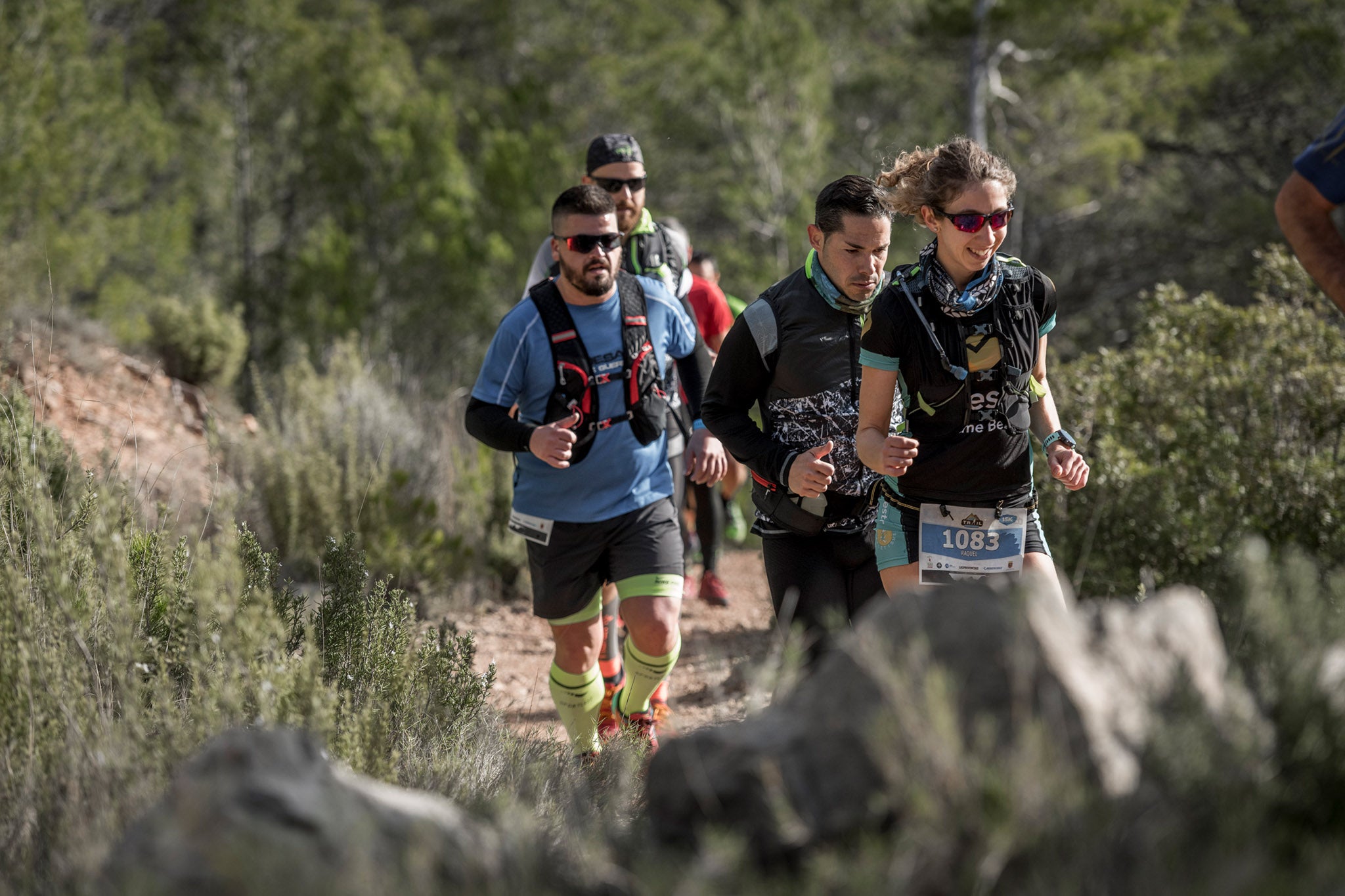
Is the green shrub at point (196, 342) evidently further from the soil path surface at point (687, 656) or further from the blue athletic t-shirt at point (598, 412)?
the blue athletic t-shirt at point (598, 412)

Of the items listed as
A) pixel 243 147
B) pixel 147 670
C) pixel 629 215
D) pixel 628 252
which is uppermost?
pixel 243 147

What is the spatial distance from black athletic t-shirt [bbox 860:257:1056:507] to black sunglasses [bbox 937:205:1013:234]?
0.57ft

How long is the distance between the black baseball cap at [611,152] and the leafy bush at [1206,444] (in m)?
2.38

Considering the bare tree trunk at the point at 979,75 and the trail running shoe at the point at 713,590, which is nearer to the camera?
the trail running shoe at the point at 713,590

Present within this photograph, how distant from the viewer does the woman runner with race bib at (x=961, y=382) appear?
301cm

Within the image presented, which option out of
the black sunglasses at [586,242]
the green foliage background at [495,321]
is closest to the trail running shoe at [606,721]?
the green foliage background at [495,321]

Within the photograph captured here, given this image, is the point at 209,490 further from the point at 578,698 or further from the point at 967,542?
the point at 967,542

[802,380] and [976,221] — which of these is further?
[802,380]

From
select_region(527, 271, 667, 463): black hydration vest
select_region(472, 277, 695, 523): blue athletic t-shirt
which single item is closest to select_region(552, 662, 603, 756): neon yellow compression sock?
select_region(472, 277, 695, 523): blue athletic t-shirt

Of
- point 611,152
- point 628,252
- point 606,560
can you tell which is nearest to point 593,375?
point 606,560

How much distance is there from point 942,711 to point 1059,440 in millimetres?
1753

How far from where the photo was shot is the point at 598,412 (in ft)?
12.9

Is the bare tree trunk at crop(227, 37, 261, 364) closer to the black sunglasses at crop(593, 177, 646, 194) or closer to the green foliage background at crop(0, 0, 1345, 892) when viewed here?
the green foliage background at crop(0, 0, 1345, 892)

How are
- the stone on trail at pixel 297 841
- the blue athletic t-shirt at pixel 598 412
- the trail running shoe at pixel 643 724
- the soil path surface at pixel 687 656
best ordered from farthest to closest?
1. the soil path surface at pixel 687 656
2. the blue athletic t-shirt at pixel 598 412
3. the trail running shoe at pixel 643 724
4. the stone on trail at pixel 297 841
